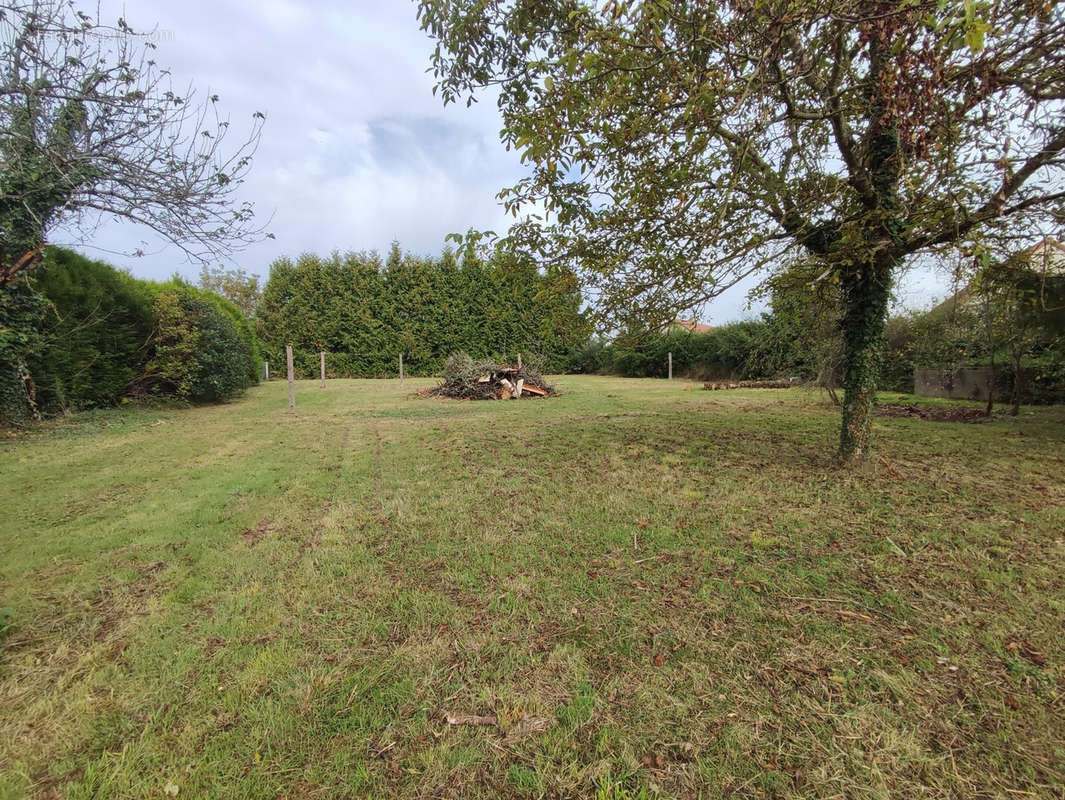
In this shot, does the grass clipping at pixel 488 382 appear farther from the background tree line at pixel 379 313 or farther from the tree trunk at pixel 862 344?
the tree trunk at pixel 862 344

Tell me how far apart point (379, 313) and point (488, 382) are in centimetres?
968

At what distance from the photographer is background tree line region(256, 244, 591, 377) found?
1909cm

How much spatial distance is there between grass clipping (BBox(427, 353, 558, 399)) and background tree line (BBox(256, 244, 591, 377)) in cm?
556

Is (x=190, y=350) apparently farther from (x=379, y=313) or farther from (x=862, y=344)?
(x=862, y=344)

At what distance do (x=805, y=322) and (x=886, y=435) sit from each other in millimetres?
1938

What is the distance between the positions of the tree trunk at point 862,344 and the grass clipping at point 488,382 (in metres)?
8.69

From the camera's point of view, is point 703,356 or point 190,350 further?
point 703,356

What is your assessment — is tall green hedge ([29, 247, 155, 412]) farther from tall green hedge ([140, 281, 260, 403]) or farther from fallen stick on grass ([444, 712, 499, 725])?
fallen stick on grass ([444, 712, 499, 725])

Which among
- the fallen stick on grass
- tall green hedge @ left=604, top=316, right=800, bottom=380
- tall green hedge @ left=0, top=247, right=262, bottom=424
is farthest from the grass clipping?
the fallen stick on grass

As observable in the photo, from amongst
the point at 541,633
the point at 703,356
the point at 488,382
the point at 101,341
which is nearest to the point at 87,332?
the point at 101,341

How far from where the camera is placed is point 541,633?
213cm

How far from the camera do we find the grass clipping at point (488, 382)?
12375mm

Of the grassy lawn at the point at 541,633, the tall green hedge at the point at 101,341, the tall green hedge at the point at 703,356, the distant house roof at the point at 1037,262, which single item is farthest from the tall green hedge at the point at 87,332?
the distant house roof at the point at 1037,262

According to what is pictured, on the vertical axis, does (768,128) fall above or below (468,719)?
above
